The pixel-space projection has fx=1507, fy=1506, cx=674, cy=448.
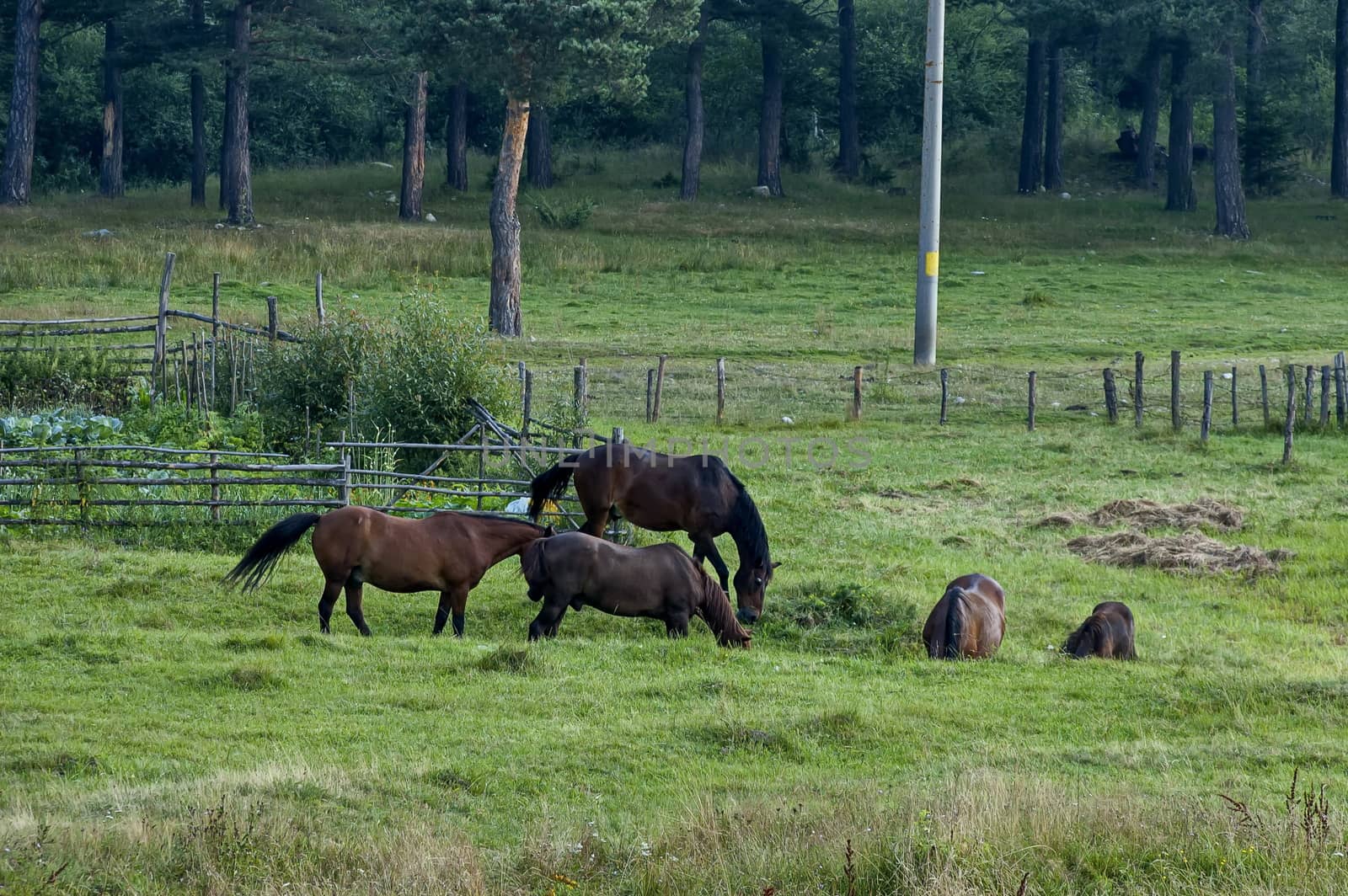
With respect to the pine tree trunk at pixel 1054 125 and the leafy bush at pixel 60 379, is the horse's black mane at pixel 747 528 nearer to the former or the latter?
the leafy bush at pixel 60 379

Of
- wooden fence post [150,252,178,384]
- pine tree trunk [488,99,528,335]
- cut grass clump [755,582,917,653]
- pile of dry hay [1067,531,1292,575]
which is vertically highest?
pine tree trunk [488,99,528,335]

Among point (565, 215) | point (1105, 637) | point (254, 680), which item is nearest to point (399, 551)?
point (254, 680)

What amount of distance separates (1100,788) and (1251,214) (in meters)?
47.4

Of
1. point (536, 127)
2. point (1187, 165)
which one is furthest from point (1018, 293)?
point (536, 127)

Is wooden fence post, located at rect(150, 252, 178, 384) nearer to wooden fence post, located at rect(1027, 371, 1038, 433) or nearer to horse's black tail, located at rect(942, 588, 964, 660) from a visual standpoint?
wooden fence post, located at rect(1027, 371, 1038, 433)

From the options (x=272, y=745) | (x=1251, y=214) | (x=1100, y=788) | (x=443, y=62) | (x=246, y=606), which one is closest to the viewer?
(x=1100, y=788)

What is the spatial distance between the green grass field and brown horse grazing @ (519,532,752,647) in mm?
343

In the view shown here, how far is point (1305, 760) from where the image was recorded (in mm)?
8797

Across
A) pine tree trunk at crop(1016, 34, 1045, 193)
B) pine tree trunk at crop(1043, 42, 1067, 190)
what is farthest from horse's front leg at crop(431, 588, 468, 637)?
pine tree trunk at crop(1043, 42, 1067, 190)

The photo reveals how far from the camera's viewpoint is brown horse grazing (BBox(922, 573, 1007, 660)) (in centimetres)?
1137

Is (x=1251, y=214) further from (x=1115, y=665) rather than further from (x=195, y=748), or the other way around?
(x=195, y=748)

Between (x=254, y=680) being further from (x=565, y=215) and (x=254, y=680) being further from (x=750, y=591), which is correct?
(x=565, y=215)

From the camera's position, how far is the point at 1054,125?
55250 millimetres

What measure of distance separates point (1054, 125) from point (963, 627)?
47281 mm
